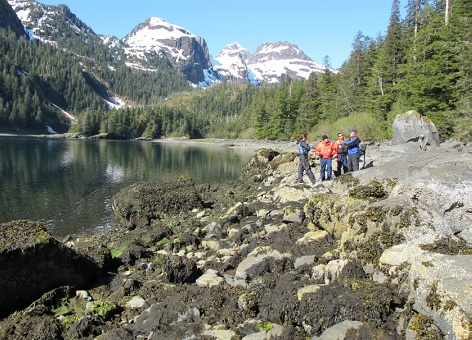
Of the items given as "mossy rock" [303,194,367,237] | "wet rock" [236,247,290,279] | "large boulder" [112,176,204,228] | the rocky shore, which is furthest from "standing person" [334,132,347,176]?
"large boulder" [112,176,204,228]

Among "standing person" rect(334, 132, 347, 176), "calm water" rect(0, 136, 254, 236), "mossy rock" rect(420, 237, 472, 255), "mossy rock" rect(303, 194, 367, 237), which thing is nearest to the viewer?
"mossy rock" rect(420, 237, 472, 255)

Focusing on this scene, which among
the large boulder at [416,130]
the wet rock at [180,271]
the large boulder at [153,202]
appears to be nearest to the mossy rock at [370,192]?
the wet rock at [180,271]

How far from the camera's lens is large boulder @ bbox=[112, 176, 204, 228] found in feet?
69.8

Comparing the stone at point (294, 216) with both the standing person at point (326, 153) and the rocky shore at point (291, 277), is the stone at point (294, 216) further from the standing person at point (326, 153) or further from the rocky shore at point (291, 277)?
the standing person at point (326, 153)

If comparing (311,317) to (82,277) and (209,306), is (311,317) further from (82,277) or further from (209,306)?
(82,277)

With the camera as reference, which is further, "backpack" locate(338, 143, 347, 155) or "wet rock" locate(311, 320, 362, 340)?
"backpack" locate(338, 143, 347, 155)

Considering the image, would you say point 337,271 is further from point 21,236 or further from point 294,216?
point 21,236

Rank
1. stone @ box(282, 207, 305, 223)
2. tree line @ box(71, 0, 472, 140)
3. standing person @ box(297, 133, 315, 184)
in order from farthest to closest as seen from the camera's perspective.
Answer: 1. tree line @ box(71, 0, 472, 140)
2. standing person @ box(297, 133, 315, 184)
3. stone @ box(282, 207, 305, 223)

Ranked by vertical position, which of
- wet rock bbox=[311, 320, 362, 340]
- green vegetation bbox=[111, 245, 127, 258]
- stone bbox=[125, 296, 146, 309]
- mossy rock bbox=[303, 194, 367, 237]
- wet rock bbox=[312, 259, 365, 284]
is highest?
mossy rock bbox=[303, 194, 367, 237]

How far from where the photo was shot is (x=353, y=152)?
687 inches

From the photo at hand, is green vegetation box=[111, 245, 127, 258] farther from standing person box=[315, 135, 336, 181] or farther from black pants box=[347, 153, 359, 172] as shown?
black pants box=[347, 153, 359, 172]

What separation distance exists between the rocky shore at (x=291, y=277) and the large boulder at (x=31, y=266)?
0.03m

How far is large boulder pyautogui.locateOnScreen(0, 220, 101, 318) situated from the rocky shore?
0.09 feet

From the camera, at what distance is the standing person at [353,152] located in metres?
17.0
